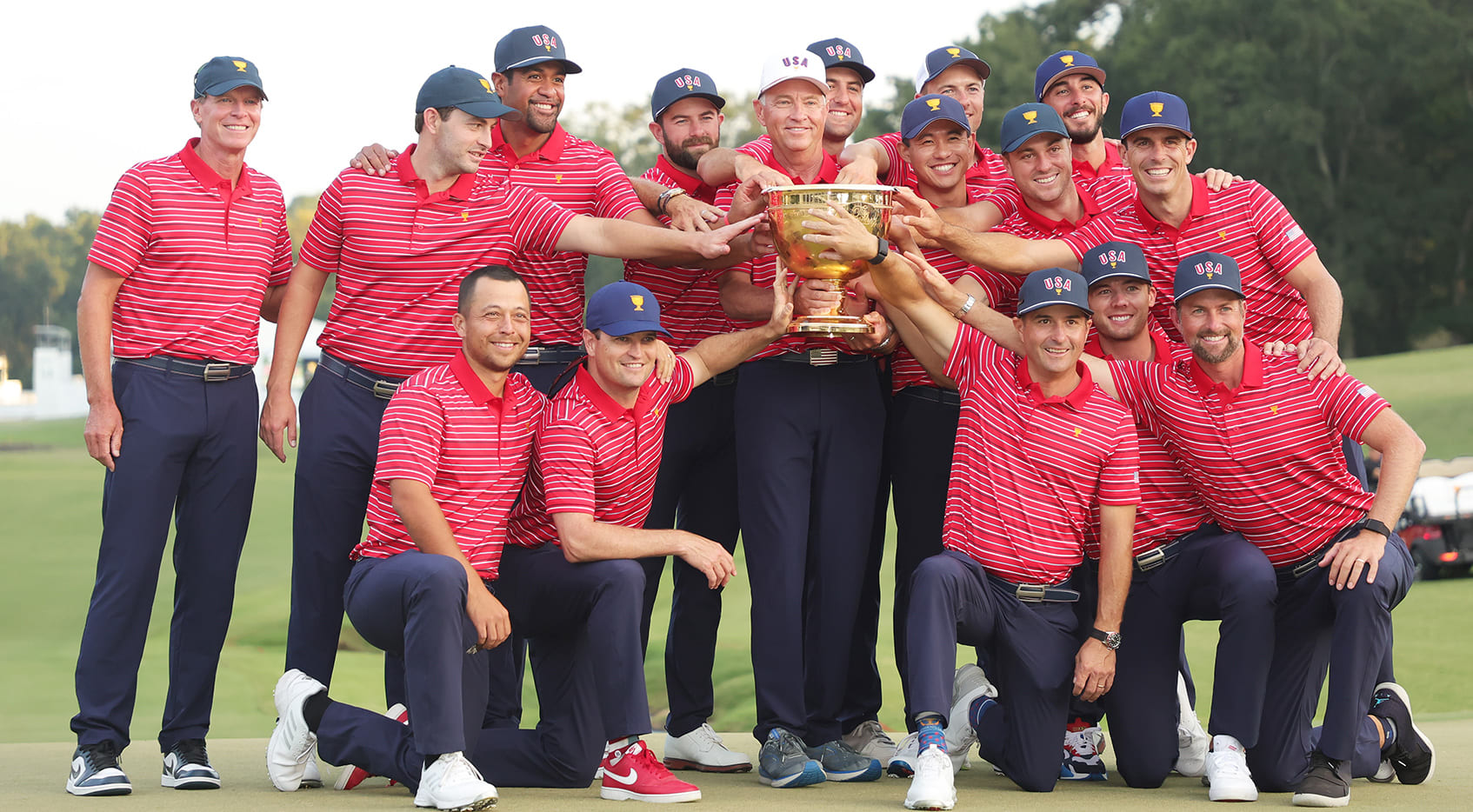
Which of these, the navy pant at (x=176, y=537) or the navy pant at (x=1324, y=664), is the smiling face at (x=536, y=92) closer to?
the navy pant at (x=176, y=537)

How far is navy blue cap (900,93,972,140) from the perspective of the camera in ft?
20.0

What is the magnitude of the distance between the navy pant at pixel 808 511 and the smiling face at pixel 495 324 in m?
1.10

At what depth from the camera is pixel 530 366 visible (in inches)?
241

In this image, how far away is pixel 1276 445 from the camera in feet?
18.0

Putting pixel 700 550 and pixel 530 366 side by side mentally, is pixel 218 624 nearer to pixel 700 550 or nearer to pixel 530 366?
pixel 530 366

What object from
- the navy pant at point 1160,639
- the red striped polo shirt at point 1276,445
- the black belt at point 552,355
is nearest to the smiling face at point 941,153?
the red striped polo shirt at point 1276,445

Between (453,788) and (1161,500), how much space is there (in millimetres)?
2870

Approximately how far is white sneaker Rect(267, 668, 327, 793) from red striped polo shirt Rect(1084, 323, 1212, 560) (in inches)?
117

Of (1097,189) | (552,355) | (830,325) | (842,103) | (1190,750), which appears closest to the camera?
(830,325)

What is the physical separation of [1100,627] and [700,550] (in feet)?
4.88

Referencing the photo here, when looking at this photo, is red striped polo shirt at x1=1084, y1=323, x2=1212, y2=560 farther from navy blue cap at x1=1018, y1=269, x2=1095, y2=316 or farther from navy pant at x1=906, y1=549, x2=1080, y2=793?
navy blue cap at x1=1018, y1=269, x2=1095, y2=316

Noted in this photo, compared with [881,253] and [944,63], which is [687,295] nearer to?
[881,253]

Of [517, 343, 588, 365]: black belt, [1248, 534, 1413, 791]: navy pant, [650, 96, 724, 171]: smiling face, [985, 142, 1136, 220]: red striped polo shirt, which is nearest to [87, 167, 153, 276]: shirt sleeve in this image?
[517, 343, 588, 365]: black belt

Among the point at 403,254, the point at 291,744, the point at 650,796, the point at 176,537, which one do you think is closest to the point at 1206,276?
the point at 650,796
